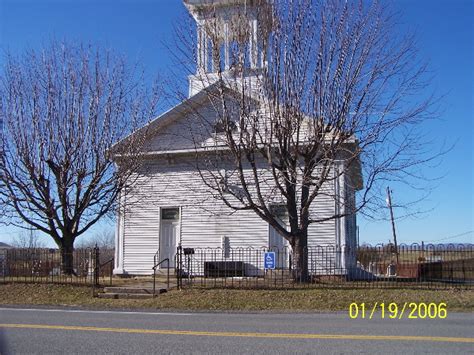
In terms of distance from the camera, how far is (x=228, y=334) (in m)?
9.12

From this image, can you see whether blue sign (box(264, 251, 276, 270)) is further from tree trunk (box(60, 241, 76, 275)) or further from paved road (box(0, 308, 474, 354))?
tree trunk (box(60, 241, 76, 275))

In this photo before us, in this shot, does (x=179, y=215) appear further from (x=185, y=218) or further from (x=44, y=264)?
(x=44, y=264)

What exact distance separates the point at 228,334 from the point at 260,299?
17.6 ft

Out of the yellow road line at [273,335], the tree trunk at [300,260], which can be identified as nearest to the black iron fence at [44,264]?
the tree trunk at [300,260]

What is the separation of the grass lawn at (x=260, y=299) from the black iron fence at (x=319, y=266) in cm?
144

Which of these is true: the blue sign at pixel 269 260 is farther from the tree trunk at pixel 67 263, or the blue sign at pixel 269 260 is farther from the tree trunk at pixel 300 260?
the tree trunk at pixel 67 263

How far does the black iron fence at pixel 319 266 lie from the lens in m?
17.1

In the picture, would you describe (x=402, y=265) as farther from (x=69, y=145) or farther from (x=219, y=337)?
(x=219, y=337)

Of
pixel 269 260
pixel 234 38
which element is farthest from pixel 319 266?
pixel 234 38

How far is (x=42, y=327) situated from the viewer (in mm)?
10070

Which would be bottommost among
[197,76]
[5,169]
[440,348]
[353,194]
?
[440,348]

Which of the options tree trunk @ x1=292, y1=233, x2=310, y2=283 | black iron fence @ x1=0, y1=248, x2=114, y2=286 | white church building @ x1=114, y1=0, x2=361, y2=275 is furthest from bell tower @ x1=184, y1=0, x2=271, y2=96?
black iron fence @ x1=0, y1=248, x2=114, y2=286

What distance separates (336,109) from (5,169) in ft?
40.6

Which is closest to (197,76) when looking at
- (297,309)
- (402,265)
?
(297,309)
